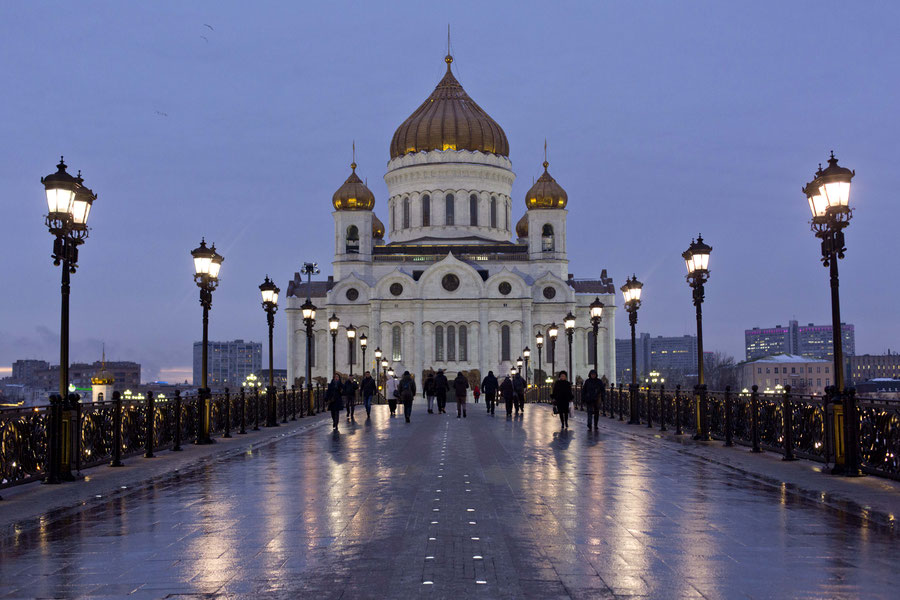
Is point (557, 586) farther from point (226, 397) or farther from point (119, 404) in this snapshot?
point (226, 397)

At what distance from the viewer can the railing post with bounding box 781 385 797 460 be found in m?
15.0

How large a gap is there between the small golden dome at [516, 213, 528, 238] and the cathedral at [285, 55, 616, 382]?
4.45 meters

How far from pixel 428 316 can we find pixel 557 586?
2902 inches

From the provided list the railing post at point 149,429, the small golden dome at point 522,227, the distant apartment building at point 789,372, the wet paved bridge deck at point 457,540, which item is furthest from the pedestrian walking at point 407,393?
the distant apartment building at point 789,372

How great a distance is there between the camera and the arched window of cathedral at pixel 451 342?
79500 millimetres

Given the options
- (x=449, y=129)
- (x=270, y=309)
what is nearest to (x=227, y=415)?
(x=270, y=309)

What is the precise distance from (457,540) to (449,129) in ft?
254

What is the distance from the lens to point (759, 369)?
132125 mm

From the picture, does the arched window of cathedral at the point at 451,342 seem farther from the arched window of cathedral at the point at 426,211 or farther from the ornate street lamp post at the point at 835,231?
the ornate street lamp post at the point at 835,231

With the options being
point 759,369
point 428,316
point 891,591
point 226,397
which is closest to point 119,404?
point 226,397

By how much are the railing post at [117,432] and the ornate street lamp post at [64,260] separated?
5.60 feet

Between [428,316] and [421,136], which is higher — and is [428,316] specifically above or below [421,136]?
below

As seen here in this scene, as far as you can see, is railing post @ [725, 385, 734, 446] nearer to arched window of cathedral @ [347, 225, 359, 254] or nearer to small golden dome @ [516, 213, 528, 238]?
arched window of cathedral @ [347, 225, 359, 254]

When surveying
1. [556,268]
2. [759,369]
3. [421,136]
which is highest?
[421,136]
